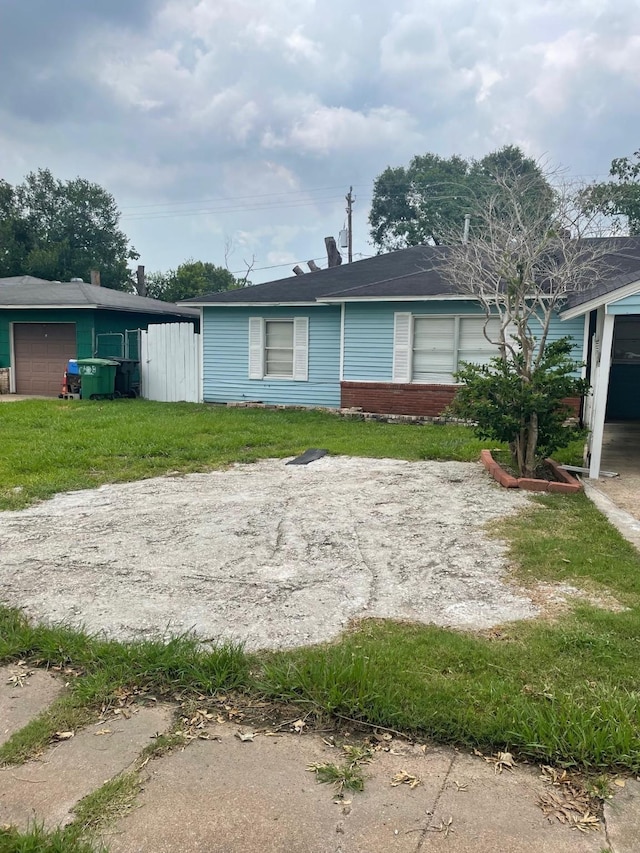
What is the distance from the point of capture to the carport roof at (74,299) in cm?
1694

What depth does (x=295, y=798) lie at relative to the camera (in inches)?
85.0

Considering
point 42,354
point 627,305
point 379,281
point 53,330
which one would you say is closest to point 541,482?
point 627,305

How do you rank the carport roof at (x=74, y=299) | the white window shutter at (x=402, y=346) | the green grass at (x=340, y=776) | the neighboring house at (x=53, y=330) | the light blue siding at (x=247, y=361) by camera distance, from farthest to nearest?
the neighboring house at (x=53, y=330)
the carport roof at (x=74, y=299)
the light blue siding at (x=247, y=361)
the white window shutter at (x=402, y=346)
the green grass at (x=340, y=776)

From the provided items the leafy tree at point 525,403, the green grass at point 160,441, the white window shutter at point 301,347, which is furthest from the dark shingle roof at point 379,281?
the leafy tree at point 525,403

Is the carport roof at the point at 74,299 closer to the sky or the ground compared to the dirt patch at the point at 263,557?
closer to the sky

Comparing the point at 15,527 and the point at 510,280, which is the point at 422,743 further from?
the point at 510,280

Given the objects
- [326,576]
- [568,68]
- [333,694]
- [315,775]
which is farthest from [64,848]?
[568,68]

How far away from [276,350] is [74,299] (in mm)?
6420

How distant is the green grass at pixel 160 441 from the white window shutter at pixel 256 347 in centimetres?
148

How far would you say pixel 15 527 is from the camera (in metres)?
5.32

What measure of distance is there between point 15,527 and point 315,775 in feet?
13.1

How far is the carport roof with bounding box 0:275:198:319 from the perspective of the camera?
667 inches

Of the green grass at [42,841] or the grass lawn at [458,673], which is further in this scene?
the grass lawn at [458,673]

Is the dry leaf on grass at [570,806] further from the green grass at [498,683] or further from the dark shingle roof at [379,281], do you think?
the dark shingle roof at [379,281]
